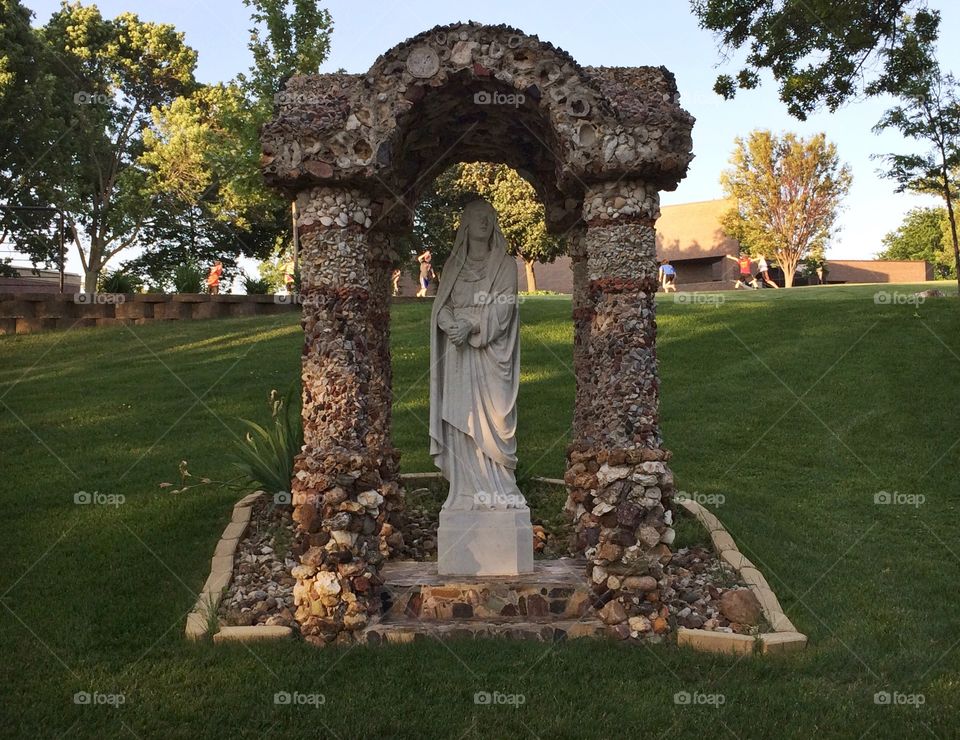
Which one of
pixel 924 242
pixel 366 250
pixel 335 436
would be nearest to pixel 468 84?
pixel 366 250

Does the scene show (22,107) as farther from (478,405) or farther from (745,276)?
(745,276)

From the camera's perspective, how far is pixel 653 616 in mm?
6594

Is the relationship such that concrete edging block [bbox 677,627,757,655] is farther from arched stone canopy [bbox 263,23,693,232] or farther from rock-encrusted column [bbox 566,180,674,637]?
arched stone canopy [bbox 263,23,693,232]

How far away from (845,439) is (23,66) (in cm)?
2190

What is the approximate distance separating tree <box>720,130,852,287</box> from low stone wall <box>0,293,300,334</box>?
21.1 m

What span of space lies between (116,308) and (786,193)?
27003mm

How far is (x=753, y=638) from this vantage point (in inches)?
247

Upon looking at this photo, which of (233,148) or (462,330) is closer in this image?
(462,330)

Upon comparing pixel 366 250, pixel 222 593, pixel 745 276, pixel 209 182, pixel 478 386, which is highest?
pixel 209 182

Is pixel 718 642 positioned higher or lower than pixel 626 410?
lower

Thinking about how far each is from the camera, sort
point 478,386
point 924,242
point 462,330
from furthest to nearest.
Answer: point 924,242 → point 478,386 → point 462,330

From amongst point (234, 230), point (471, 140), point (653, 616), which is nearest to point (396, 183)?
point (471, 140)

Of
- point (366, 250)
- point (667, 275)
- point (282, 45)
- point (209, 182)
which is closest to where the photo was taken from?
point (366, 250)

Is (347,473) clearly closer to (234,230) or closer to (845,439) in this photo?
(845,439)
